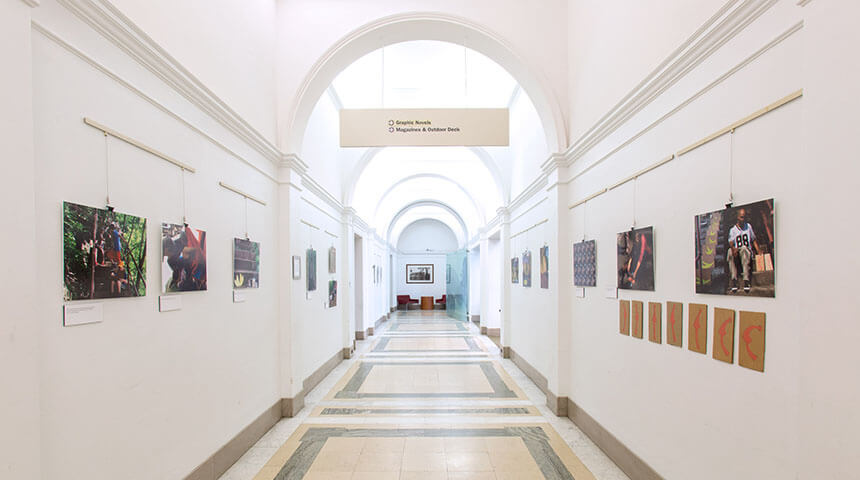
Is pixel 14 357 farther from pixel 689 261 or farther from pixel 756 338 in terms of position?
pixel 689 261

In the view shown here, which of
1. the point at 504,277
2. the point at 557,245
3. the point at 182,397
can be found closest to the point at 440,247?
the point at 504,277

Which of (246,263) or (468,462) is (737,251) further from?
(246,263)

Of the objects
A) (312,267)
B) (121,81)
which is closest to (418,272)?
(312,267)

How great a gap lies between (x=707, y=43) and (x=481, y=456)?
4.62m

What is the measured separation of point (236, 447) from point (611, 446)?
4.18 meters

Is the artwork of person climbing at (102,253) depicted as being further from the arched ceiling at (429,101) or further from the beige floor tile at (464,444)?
the arched ceiling at (429,101)

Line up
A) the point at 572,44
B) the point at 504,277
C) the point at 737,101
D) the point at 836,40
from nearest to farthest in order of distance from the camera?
1. the point at 836,40
2. the point at 737,101
3. the point at 572,44
4. the point at 504,277

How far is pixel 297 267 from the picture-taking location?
20.8 ft

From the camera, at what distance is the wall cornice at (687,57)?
2600mm

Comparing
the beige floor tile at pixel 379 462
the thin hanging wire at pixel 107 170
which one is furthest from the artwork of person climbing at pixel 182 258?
the beige floor tile at pixel 379 462

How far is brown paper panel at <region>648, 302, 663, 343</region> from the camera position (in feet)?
11.6

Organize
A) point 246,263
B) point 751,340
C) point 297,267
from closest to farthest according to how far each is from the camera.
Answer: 1. point 751,340
2. point 246,263
3. point 297,267

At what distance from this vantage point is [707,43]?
2.93m

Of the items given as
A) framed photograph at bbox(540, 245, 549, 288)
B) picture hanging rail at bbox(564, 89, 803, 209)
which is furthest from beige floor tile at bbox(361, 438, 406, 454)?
picture hanging rail at bbox(564, 89, 803, 209)
